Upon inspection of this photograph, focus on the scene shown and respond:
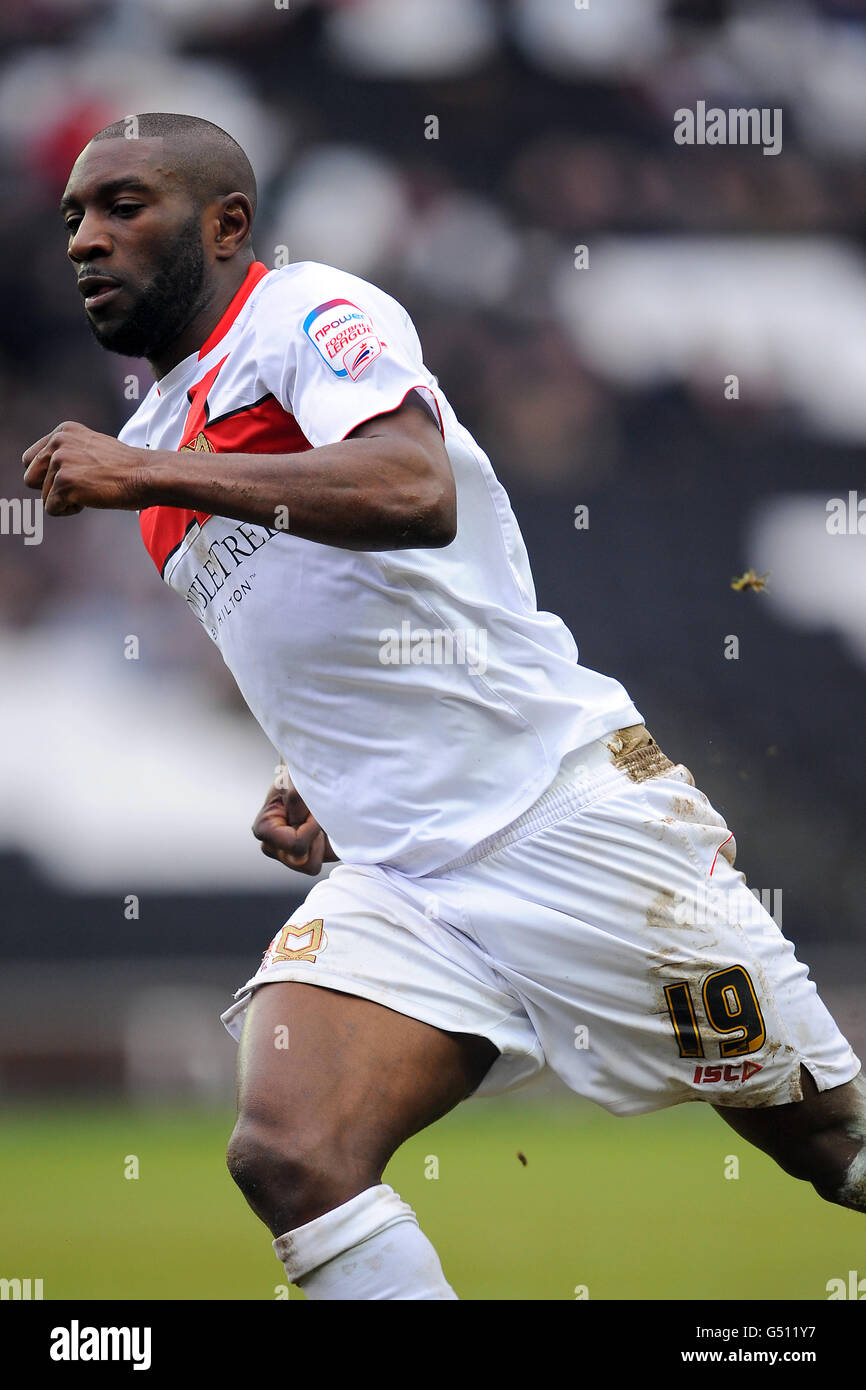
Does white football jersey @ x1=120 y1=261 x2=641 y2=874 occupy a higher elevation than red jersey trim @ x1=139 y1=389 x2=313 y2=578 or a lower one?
lower

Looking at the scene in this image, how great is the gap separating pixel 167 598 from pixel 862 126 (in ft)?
12.4

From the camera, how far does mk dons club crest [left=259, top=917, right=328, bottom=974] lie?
2.38m

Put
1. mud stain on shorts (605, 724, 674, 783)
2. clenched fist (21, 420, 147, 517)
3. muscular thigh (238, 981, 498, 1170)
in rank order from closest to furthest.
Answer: clenched fist (21, 420, 147, 517)
muscular thigh (238, 981, 498, 1170)
mud stain on shorts (605, 724, 674, 783)

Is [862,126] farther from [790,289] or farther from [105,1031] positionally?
[105,1031]

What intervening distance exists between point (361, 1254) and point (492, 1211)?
246 cm

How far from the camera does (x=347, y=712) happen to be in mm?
2480

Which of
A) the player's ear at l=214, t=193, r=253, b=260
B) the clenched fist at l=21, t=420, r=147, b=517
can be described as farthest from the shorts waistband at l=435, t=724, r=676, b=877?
the player's ear at l=214, t=193, r=253, b=260

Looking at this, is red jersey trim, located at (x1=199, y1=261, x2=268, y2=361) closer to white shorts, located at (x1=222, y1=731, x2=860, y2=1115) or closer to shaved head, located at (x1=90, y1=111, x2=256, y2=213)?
shaved head, located at (x1=90, y1=111, x2=256, y2=213)

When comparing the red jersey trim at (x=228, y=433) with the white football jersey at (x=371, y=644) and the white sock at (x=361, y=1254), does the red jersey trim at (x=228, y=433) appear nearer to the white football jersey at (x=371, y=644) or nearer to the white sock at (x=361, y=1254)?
the white football jersey at (x=371, y=644)

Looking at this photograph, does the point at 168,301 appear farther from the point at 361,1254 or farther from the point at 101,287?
the point at 361,1254

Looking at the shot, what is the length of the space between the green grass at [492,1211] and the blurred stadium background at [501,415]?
0.51 feet

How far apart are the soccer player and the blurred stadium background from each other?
11.8ft

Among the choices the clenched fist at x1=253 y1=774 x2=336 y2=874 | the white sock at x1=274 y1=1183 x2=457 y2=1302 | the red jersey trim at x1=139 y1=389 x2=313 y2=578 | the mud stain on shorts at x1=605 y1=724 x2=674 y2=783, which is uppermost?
the red jersey trim at x1=139 y1=389 x2=313 y2=578

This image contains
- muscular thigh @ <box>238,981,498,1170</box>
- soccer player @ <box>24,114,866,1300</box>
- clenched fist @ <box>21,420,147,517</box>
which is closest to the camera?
clenched fist @ <box>21,420,147,517</box>
